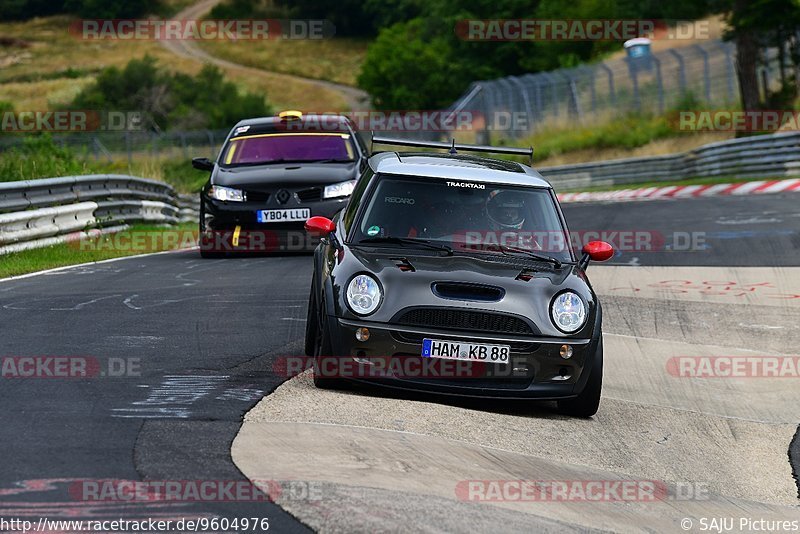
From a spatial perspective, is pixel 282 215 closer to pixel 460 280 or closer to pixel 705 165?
pixel 460 280

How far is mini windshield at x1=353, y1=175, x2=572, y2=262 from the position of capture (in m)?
8.70

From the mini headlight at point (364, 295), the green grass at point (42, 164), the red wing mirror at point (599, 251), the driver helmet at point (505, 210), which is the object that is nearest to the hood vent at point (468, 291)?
the mini headlight at point (364, 295)

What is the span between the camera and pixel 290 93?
99750mm

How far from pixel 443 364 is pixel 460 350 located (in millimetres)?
127

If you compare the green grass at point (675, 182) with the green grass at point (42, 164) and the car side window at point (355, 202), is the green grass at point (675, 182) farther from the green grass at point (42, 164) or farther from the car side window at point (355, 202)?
the car side window at point (355, 202)

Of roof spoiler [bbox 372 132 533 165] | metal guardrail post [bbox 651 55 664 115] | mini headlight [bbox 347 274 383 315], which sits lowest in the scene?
mini headlight [bbox 347 274 383 315]

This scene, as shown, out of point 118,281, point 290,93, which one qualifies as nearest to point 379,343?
point 118,281

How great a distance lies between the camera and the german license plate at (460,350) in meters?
7.77

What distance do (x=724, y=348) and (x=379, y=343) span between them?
423 cm

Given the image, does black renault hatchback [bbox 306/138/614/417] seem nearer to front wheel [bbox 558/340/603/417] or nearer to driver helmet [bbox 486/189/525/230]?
front wheel [bbox 558/340/603/417]

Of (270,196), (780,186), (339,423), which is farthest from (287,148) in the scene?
(780,186)

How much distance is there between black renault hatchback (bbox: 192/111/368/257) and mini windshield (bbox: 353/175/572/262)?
710 centimetres

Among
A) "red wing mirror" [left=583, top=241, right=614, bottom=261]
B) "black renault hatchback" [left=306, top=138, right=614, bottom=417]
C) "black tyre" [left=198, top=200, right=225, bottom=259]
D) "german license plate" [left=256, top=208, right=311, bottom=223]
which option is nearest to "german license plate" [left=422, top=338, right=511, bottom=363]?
"black renault hatchback" [left=306, top=138, right=614, bottom=417]

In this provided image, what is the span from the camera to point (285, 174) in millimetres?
16469
